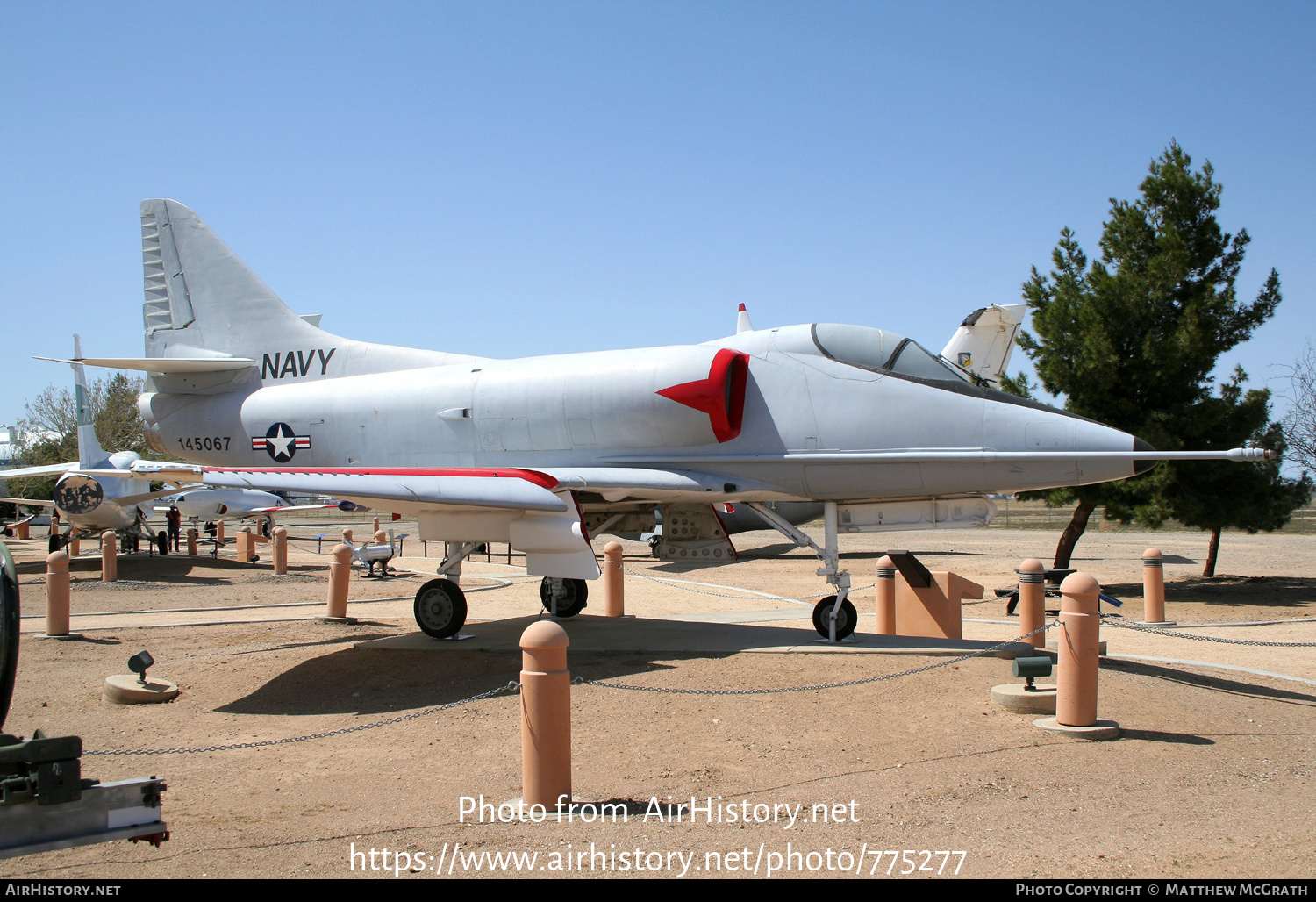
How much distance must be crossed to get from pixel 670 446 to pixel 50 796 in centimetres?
690

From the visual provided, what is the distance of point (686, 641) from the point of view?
392 inches

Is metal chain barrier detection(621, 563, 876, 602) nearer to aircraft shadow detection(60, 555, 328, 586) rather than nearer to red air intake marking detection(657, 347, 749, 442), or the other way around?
red air intake marking detection(657, 347, 749, 442)

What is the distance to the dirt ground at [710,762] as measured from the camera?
4465mm

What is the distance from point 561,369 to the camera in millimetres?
10438

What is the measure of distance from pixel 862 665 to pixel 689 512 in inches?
116

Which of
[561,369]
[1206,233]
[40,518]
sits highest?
[1206,233]

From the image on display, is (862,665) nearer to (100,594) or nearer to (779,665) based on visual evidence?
(779,665)

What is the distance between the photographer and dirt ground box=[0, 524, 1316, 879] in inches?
176

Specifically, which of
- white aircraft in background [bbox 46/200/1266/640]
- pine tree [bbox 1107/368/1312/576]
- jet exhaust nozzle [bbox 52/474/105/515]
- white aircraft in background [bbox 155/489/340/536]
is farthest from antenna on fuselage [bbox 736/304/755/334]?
white aircraft in background [bbox 155/489/340/536]

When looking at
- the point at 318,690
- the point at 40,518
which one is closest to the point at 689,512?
the point at 318,690

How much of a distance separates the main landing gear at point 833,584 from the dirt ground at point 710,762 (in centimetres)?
32

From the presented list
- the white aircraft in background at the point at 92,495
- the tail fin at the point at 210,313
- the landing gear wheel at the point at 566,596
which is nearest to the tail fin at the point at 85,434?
the white aircraft in background at the point at 92,495

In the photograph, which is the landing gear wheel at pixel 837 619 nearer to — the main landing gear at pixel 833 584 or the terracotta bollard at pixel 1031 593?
the main landing gear at pixel 833 584

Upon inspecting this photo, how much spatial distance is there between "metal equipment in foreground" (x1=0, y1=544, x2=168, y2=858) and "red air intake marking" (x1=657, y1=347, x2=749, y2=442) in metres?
6.50
